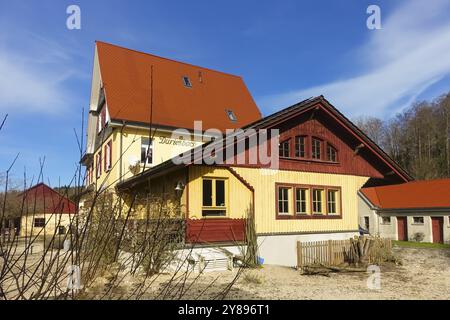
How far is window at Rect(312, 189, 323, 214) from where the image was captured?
18438 millimetres

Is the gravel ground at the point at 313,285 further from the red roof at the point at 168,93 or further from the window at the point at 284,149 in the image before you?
the red roof at the point at 168,93

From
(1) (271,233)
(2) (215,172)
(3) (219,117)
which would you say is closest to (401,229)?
(3) (219,117)

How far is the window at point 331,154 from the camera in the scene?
19.2 meters

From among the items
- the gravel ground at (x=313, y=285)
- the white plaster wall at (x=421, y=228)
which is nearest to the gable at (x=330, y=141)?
the gravel ground at (x=313, y=285)

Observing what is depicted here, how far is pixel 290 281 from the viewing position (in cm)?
1230

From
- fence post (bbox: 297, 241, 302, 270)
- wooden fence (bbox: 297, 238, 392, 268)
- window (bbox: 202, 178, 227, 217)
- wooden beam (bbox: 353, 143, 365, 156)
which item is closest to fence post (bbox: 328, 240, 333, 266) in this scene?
wooden fence (bbox: 297, 238, 392, 268)

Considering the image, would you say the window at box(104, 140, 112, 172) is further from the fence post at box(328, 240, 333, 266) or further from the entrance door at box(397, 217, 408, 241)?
the entrance door at box(397, 217, 408, 241)

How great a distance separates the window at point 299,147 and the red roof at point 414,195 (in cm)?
2039

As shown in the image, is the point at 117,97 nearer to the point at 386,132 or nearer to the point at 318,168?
the point at 318,168

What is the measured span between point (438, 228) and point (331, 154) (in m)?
20.5

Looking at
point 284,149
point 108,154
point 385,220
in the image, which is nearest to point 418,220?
point 385,220

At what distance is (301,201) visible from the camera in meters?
18.0

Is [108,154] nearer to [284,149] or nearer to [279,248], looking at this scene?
[284,149]
